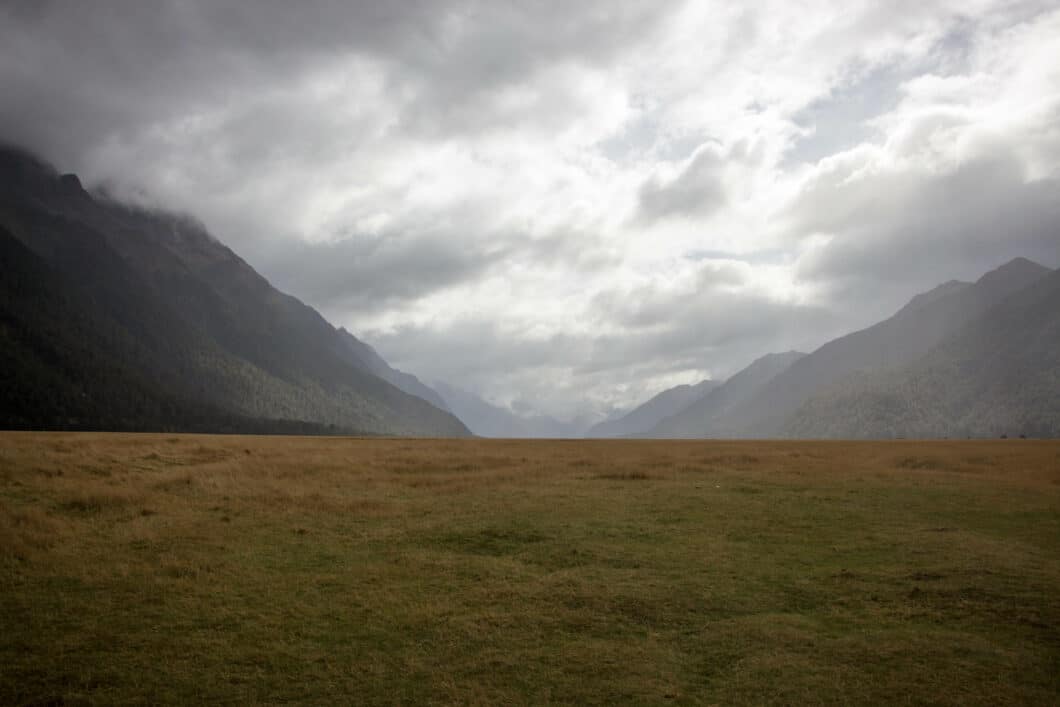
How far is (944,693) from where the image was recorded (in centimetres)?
1234

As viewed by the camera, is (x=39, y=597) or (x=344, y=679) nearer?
(x=344, y=679)

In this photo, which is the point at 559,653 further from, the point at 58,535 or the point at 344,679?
the point at 58,535

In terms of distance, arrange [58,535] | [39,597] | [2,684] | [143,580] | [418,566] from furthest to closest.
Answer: [58,535], [418,566], [143,580], [39,597], [2,684]

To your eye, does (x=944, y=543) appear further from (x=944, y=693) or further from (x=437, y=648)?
(x=437, y=648)

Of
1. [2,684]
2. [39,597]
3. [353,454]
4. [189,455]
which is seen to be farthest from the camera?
[353,454]

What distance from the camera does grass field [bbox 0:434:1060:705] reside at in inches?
504

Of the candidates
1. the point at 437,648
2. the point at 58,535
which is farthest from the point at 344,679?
the point at 58,535

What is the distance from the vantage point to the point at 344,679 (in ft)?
42.1

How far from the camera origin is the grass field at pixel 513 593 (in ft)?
42.0

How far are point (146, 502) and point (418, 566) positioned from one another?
50.7 feet

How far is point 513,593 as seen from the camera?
59.5 ft

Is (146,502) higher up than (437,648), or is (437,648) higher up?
(146,502)

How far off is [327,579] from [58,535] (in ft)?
36.1

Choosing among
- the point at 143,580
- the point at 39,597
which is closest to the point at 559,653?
the point at 143,580
